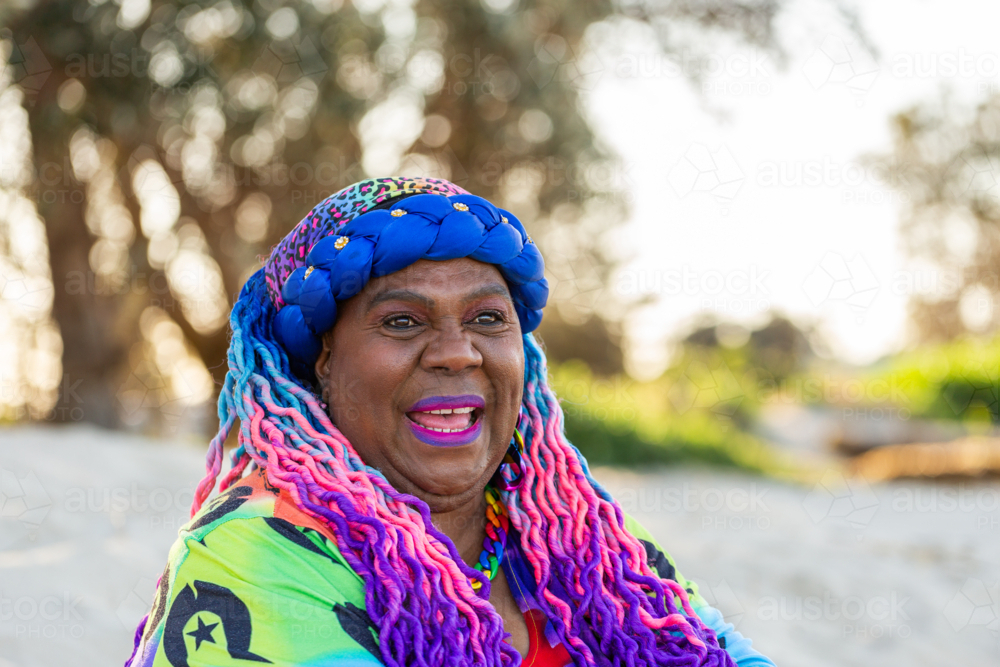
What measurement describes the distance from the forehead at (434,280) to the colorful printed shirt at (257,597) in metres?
0.51

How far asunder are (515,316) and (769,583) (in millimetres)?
3598

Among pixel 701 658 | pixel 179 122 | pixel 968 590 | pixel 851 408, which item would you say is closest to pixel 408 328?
pixel 701 658

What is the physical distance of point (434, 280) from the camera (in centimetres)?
193

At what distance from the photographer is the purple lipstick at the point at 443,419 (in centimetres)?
192

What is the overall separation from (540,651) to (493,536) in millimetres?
292

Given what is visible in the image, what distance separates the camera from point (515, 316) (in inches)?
82.1

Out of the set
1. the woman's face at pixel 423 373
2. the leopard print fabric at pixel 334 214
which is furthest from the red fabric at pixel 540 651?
the leopard print fabric at pixel 334 214

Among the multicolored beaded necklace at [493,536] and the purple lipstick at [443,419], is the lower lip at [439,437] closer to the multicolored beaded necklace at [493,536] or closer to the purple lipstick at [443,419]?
the purple lipstick at [443,419]

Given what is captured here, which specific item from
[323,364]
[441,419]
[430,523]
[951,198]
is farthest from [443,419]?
[951,198]

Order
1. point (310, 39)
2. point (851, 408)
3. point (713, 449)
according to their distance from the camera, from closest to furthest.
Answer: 1. point (310, 39)
2. point (713, 449)
3. point (851, 408)

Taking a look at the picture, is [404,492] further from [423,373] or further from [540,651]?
[540,651]

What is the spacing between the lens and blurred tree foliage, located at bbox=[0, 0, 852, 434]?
6.57 m

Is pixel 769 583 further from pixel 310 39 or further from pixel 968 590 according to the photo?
pixel 310 39

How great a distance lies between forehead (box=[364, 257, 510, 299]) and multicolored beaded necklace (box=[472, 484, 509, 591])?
57cm
